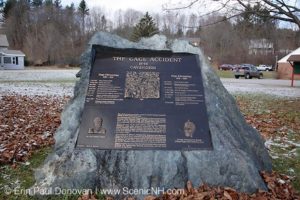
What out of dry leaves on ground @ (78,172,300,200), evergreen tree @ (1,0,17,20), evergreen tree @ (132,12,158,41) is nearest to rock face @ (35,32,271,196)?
dry leaves on ground @ (78,172,300,200)

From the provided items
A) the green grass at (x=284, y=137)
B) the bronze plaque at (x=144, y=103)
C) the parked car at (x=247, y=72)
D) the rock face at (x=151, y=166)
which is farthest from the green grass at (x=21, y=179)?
the parked car at (x=247, y=72)

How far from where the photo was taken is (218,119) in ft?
18.9

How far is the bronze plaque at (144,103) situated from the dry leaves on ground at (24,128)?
1.95 meters

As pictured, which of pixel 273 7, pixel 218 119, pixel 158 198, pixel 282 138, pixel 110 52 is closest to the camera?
pixel 158 198

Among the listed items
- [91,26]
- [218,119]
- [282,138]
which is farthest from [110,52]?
[91,26]

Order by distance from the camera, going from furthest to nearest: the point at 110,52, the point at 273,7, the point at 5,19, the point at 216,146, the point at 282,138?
1. the point at 5,19
2. the point at 273,7
3. the point at 282,138
4. the point at 110,52
5. the point at 216,146

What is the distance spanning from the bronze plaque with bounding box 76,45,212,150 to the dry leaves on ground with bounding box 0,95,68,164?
1955 millimetres

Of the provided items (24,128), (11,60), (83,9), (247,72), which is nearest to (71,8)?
(83,9)

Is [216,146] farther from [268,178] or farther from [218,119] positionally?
[268,178]

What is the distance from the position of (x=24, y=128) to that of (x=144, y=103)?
430cm

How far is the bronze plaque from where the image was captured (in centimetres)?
546

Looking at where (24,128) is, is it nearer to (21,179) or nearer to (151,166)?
(21,179)

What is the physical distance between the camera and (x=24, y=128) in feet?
29.4

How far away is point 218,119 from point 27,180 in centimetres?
305
